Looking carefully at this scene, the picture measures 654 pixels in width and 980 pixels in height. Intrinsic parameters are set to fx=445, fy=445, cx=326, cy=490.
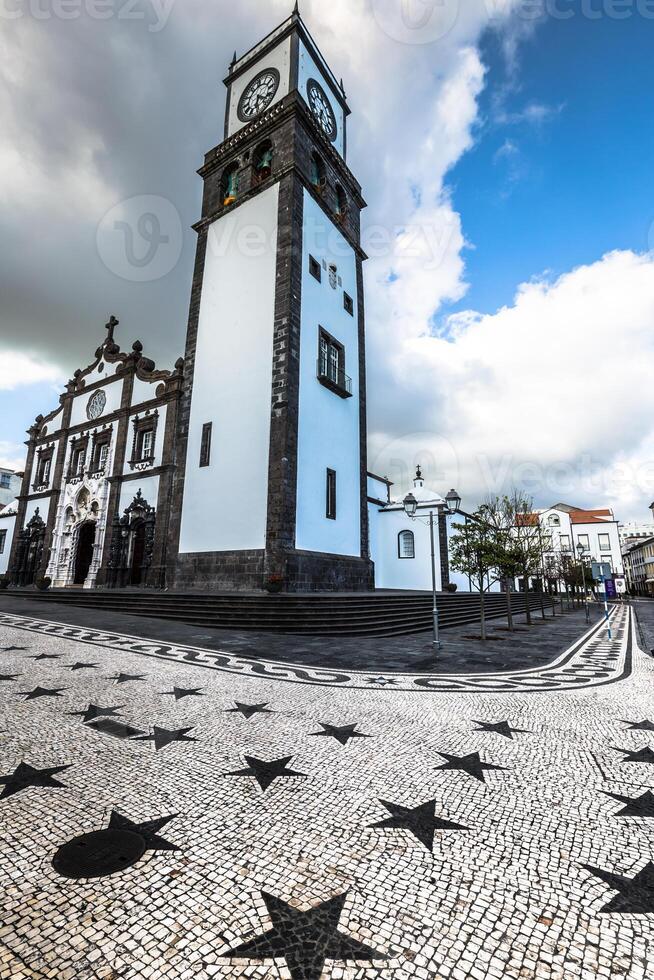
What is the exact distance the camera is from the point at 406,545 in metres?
27.1

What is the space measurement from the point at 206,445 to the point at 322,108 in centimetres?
1803

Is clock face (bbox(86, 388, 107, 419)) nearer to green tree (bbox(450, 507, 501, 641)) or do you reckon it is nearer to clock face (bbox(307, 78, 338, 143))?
clock face (bbox(307, 78, 338, 143))

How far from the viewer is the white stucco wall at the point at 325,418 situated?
1686 centimetres

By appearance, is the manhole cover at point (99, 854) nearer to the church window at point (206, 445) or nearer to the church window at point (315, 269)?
the church window at point (206, 445)

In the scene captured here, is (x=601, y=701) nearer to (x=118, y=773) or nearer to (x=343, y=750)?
(x=343, y=750)

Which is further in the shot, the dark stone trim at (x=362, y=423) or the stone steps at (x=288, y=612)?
the dark stone trim at (x=362, y=423)

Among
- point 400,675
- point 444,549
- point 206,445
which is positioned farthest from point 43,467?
point 400,675

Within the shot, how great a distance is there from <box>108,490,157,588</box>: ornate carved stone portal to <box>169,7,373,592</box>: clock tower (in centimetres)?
391

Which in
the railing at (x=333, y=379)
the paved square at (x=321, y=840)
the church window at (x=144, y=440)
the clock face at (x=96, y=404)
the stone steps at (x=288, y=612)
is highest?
the clock face at (x=96, y=404)

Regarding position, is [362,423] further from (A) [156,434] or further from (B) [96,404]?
(B) [96,404]

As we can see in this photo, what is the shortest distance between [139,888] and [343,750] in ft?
6.15

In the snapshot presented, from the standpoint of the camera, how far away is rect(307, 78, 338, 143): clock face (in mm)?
20978

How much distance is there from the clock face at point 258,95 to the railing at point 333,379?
1236 centimetres

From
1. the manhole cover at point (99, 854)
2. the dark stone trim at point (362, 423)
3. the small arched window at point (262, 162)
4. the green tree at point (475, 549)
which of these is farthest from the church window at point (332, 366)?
the manhole cover at point (99, 854)
